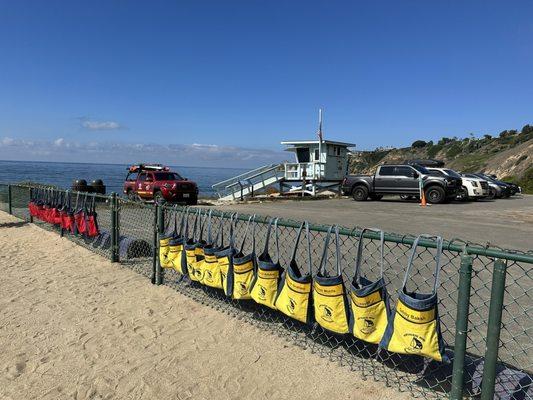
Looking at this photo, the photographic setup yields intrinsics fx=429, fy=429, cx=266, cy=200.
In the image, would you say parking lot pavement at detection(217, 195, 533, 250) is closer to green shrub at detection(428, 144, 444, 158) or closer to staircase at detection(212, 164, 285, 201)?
staircase at detection(212, 164, 285, 201)

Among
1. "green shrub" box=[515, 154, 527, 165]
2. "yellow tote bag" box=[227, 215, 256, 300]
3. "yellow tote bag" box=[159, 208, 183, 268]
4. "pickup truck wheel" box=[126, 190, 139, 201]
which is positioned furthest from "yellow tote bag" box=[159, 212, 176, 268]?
"green shrub" box=[515, 154, 527, 165]

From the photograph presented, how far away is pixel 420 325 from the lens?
3.04m

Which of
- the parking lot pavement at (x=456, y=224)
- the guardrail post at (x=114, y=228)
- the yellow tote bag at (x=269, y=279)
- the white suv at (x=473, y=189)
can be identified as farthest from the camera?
the white suv at (x=473, y=189)

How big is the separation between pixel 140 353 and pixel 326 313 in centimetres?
176

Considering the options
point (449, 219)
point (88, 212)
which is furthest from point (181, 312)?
point (449, 219)

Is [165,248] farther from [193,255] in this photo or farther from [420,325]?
A: [420,325]

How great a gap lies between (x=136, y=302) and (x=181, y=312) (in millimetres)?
719

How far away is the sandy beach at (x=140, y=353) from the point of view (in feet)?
11.0

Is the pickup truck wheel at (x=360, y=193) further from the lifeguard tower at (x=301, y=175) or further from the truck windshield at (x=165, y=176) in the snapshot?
the truck windshield at (x=165, y=176)

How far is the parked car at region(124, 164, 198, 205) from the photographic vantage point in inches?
786

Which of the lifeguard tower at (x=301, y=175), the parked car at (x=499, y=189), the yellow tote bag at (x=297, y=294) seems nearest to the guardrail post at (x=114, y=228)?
the yellow tote bag at (x=297, y=294)

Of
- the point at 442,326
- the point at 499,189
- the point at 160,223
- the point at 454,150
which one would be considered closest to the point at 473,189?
the point at 499,189

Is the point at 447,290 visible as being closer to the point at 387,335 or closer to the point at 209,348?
the point at 387,335

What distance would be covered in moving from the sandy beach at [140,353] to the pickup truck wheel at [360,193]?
59.9 feet
